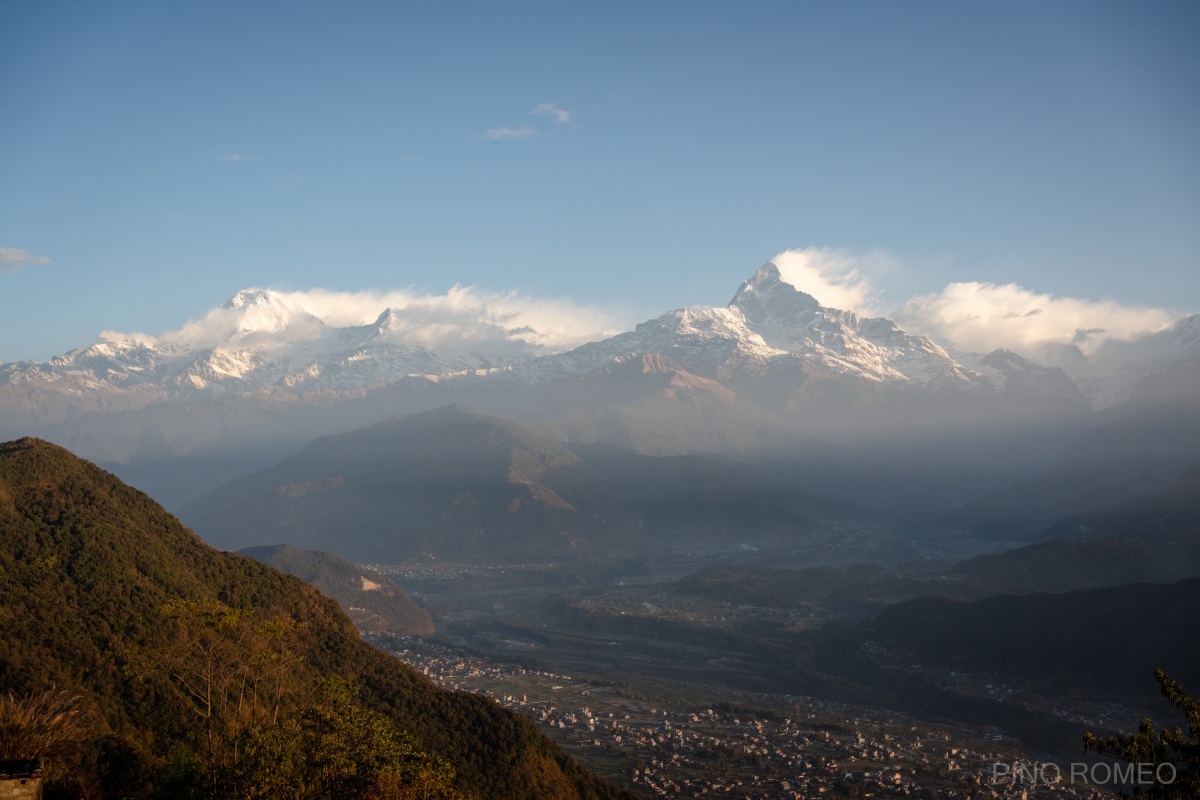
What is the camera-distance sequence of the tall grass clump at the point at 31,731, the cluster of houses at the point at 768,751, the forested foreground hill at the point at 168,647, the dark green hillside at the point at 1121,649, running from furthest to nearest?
the dark green hillside at the point at 1121,649, the cluster of houses at the point at 768,751, the forested foreground hill at the point at 168,647, the tall grass clump at the point at 31,731

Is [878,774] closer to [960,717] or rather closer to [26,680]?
[960,717]

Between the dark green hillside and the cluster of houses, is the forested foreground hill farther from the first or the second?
the dark green hillside

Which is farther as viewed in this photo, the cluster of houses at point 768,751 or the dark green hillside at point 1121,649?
the dark green hillside at point 1121,649

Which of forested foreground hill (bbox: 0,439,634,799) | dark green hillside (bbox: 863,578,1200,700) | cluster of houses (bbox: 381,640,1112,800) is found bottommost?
cluster of houses (bbox: 381,640,1112,800)

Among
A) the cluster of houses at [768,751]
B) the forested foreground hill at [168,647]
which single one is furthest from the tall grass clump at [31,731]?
the cluster of houses at [768,751]

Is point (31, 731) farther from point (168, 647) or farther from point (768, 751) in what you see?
point (768, 751)

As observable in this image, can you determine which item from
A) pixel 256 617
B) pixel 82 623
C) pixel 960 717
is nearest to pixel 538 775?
pixel 256 617

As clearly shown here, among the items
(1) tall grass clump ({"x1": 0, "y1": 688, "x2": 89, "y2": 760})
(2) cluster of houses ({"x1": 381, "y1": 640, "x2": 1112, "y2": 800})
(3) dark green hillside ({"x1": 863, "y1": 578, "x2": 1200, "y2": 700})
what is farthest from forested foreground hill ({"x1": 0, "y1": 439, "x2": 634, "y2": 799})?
(3) dark green hillside ({"x1": 863, "y1": 578, "x2": 1200, "y2": 700})

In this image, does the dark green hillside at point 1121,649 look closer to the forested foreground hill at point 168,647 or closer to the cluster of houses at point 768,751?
the cluster of houses at point 768,751
